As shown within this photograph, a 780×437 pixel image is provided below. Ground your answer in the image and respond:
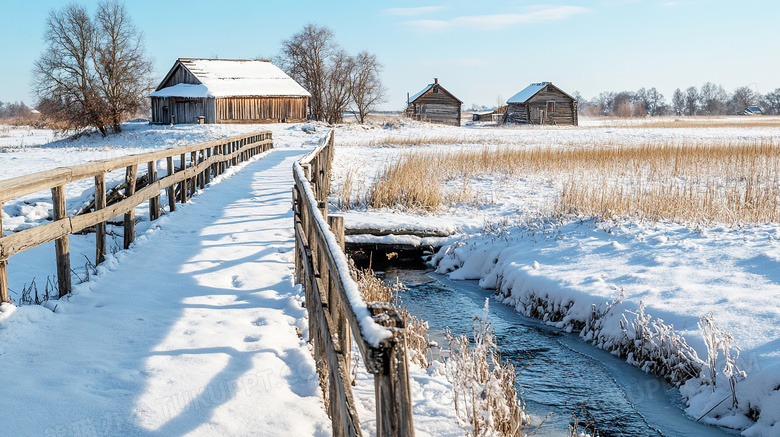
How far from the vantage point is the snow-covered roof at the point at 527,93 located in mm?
62969

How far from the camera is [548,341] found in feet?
21.7

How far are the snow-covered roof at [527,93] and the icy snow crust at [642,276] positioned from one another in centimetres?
5409

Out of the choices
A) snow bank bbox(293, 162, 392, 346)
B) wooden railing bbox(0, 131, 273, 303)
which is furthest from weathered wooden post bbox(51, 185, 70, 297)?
snow bank bbox(293, 162, 392, 346)

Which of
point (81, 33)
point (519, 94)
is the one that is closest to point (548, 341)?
point (81, 33)

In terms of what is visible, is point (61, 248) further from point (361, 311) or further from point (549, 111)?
point (549, 111)

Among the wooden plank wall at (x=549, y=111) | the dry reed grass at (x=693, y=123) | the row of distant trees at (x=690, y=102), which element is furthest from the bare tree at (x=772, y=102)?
the wooden plank wall at (x=549, y=111)

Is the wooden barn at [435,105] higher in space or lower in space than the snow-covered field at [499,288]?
higher

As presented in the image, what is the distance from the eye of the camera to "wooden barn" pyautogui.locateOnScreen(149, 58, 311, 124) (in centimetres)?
4506

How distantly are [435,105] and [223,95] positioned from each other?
3002cm

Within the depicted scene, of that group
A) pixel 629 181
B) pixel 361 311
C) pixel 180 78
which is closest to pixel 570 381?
pixel 361 311

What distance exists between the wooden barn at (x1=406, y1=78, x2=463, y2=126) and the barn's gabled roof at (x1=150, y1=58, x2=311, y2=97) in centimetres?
1997

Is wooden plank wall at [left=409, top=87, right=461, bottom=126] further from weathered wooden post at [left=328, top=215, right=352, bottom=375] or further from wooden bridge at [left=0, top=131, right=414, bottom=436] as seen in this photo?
weathered wooden post at [left=328, top=215, right=352, bottom=375]

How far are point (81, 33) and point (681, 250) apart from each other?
47.8 meters

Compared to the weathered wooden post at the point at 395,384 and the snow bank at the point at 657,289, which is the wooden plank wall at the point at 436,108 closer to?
the snow bank at the point at 657,289
